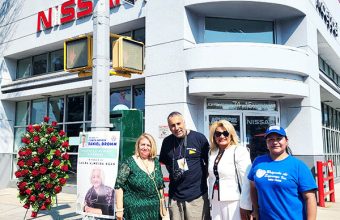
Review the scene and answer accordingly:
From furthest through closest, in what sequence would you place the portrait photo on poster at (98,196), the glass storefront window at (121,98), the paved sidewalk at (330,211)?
the glass storefront window at (121,98)
the paved sidewalk at (330,211)
the portrait photo on poster at (98,196)

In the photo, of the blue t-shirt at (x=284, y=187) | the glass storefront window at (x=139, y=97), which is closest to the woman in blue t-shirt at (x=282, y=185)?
the blue t-shirt at (x=284, y=187)

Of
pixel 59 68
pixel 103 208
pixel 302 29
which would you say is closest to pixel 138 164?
pixel 103 208

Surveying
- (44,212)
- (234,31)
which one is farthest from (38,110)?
(234,31)

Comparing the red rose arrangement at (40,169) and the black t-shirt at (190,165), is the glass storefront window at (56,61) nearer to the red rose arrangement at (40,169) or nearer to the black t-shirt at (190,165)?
the red rose arrangement at (40,169)

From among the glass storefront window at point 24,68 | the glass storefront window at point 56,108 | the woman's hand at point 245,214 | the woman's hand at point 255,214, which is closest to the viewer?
the woman's hand at point 255,214

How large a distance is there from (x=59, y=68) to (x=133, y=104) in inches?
165

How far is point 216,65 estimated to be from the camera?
9.00 meters

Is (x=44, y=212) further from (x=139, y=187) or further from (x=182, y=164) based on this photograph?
(x=182, y=164)

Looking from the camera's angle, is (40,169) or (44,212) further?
(44,212)

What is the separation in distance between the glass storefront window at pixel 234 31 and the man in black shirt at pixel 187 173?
671 centimetres

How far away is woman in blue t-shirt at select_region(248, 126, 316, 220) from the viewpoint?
269cm

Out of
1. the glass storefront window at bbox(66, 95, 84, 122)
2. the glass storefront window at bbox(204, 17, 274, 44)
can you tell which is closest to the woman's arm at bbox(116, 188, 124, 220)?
the glass storefront window at bbox(204, 17, 274, 44)

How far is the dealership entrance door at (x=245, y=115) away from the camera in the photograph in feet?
32.2

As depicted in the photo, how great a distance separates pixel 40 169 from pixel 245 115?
6.10 m
